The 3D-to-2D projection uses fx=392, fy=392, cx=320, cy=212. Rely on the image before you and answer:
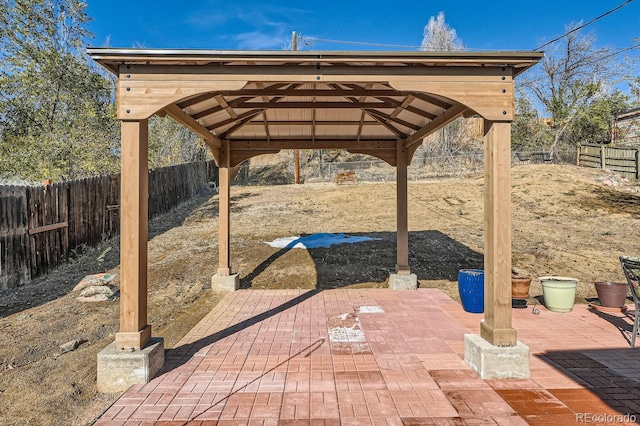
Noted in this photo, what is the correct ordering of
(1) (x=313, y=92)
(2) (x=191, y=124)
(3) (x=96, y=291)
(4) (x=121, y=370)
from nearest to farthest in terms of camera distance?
(4) (x=121, y=370)
(1) (x=313, y=92)
(2) (x=191, y=124)
(3) (x=96, y=291)

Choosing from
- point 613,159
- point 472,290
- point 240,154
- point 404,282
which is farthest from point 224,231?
point 613,159

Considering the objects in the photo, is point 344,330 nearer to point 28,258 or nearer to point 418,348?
point 418,348

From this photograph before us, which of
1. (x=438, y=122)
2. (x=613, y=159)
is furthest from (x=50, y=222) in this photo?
(x=613, y=159)

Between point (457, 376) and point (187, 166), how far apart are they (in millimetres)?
16565

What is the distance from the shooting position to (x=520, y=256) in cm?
944

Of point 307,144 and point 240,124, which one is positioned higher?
point 240,124

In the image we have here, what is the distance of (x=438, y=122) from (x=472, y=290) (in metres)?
2.43

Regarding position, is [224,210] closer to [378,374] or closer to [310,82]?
[310,82]

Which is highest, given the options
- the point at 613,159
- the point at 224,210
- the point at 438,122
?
the point at 613,159

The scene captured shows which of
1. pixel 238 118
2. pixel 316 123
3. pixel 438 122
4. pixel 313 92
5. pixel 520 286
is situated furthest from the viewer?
pixel 316 123

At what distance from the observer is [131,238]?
367 centimetres

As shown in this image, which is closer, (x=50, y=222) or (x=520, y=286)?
(x=520, y=286)

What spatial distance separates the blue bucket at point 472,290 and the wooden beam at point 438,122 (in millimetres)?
2160

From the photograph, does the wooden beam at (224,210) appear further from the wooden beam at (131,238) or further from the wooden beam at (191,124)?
the wooden beam at (131,238)
